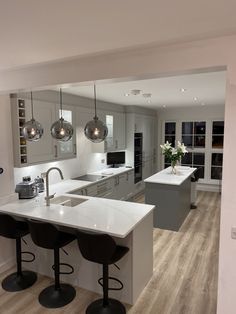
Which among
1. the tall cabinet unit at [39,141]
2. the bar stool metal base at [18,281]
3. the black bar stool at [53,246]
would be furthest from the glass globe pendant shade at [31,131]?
the bar stool metal base at [18,281]

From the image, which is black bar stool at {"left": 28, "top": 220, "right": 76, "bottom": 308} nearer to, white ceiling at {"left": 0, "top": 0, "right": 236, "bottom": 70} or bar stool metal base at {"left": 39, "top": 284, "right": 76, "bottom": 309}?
bar stool metal base at {"left": 39, "top": 284, "right": 76, "bottom": 309}

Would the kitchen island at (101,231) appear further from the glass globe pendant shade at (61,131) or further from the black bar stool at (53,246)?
the glass globe pendant shade at (61,131)

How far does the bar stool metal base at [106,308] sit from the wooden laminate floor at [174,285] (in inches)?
3.4

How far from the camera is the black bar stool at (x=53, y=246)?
8.05ft

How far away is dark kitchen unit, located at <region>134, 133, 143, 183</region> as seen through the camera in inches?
261

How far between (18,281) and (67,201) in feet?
3.78

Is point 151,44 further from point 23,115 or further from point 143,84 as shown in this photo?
point 23,115

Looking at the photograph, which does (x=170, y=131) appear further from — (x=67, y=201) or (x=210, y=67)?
(x=210, y=67)

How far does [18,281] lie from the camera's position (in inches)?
115

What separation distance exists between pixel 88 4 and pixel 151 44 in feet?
2.25

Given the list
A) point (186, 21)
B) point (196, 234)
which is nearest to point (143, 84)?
point (186, 21)

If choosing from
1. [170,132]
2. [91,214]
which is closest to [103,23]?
[91,214]

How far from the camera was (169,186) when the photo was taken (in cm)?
440

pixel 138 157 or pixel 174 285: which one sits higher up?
pixel 138 157
